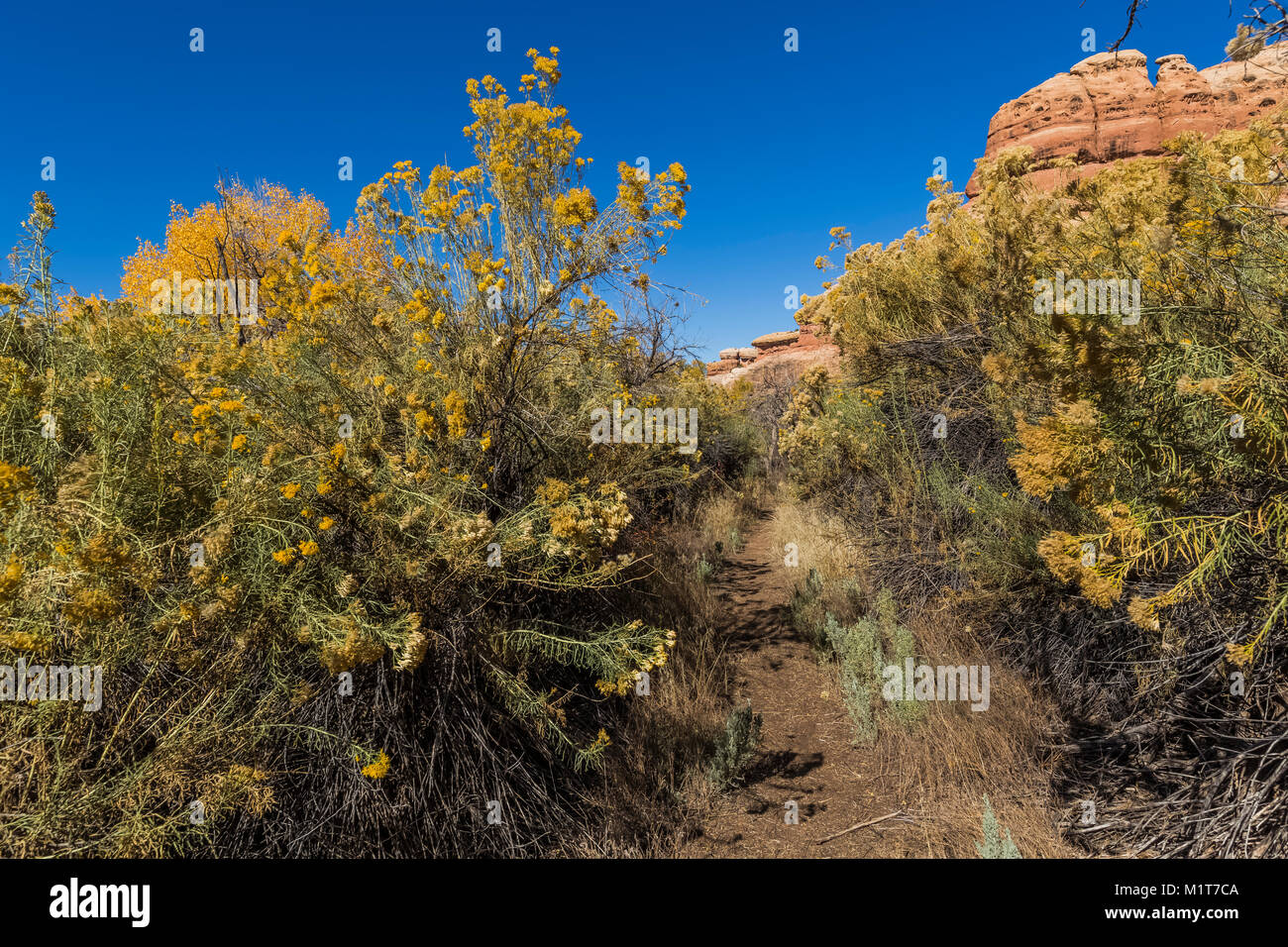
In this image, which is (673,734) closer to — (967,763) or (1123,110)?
(967,763)

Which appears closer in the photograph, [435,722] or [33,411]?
[33,411]

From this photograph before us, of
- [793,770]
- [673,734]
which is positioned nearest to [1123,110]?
[793,770]

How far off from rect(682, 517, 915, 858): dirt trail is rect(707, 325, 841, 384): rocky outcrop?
18.0 metres

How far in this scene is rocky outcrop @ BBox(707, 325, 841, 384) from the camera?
24.5m

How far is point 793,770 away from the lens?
3.78 meters

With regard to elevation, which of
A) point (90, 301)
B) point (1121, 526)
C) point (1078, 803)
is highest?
point (90, 301)

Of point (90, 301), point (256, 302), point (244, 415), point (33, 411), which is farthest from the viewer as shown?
point (256, 302)

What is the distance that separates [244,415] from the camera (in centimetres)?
250

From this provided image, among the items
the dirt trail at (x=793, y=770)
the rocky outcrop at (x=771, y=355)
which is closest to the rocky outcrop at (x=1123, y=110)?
the rocky outcrop at (x=771, y=355)

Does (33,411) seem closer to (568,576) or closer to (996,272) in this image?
(568,576)

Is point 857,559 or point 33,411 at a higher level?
point 33,411

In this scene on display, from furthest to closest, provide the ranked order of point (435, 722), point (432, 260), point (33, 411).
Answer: point (432, 260)
point (435, 722)
point (33, 411)
